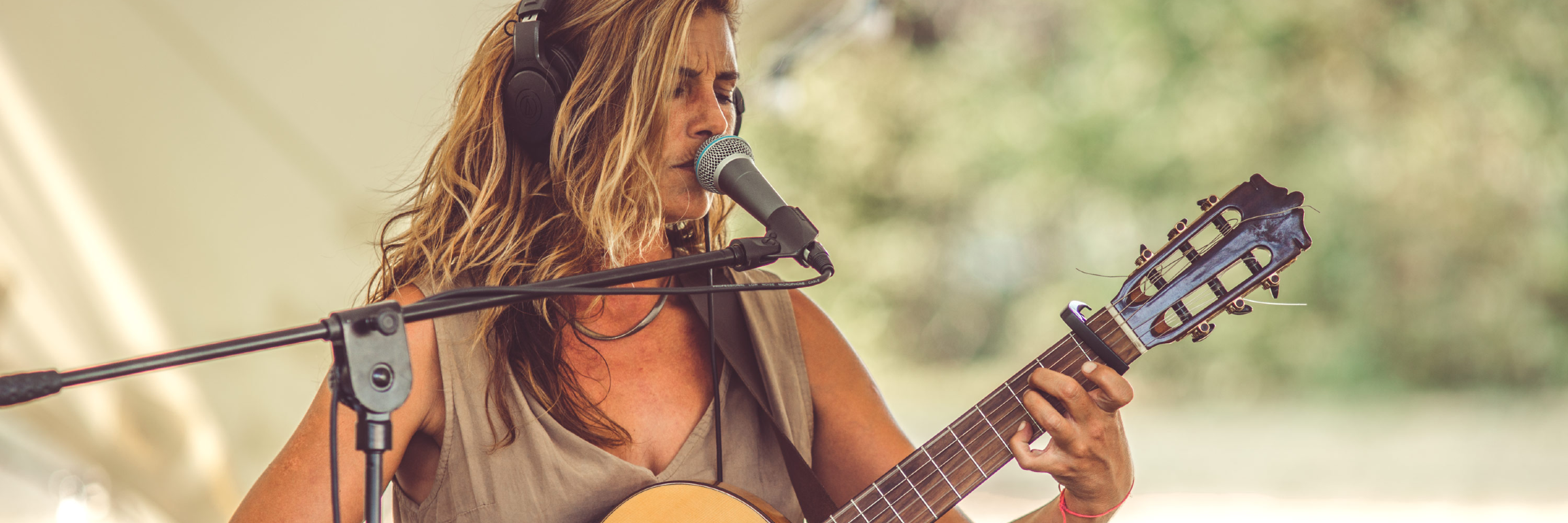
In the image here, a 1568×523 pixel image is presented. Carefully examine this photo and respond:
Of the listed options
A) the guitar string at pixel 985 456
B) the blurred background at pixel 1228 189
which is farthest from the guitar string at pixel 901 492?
the blurred background at pixel 1228 189

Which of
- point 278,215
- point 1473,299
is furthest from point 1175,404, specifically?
point 278,215

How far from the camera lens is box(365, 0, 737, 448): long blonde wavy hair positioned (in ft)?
3.92

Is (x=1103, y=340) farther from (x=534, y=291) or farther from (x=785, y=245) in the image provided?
(x=534, y=291)

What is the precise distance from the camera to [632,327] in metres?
1.31

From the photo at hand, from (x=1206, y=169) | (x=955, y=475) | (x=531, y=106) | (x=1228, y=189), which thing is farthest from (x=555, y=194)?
(x=1206, y=169)

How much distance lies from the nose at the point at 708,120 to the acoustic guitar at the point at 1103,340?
0.40 metres

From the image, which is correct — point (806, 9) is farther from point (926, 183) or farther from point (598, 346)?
point (926, 183)

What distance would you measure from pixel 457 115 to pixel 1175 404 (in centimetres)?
471

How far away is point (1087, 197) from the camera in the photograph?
5258 mm

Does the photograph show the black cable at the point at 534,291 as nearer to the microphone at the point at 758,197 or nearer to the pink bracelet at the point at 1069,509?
the microphone at the point at 758,197

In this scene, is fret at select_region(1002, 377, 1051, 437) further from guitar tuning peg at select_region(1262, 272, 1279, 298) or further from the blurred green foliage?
the blurred green foliage

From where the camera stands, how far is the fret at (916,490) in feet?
3.81

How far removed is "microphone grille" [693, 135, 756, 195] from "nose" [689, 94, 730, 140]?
0.16 meters

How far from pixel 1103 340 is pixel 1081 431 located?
0.34ft
